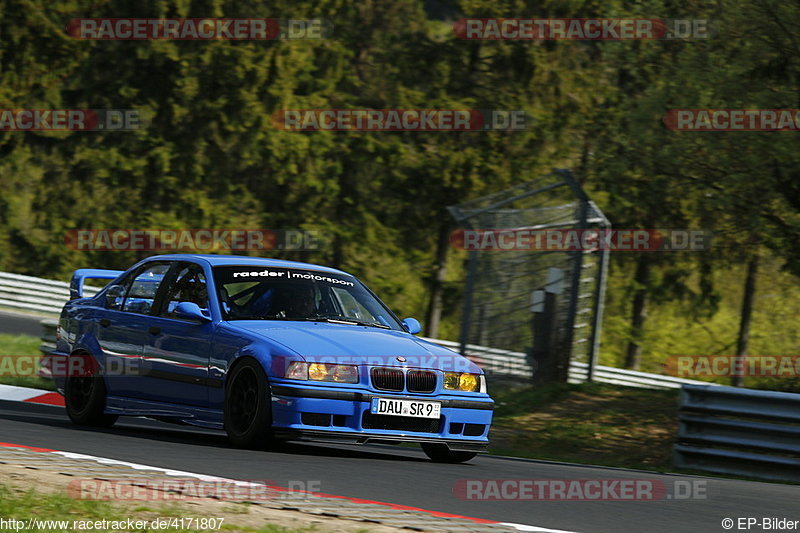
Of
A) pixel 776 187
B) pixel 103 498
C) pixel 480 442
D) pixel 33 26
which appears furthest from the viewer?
pixel 33 26

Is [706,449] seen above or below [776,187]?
below

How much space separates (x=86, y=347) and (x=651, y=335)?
99.0 ft

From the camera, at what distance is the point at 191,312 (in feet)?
30.7

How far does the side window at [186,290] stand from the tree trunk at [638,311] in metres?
27.5

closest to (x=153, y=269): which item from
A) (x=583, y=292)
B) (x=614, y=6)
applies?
(x=583, y=292)

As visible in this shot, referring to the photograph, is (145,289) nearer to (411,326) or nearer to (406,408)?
(411,326)

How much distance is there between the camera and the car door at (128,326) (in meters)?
10.1

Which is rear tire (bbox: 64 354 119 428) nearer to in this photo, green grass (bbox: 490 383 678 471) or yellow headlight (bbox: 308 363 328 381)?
yellow headlight (bbox: 308 363 328 381)

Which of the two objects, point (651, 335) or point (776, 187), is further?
point (651, 335)

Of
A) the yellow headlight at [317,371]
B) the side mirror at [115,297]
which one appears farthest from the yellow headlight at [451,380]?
the side mirror at [115,297]

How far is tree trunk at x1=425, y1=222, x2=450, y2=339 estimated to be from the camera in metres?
38.1

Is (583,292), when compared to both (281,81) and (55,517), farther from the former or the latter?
(281,81)

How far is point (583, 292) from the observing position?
16188 millimetres

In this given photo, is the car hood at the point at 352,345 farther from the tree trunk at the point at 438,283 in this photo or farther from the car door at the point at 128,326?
the tree trunk at the point at 438,283
